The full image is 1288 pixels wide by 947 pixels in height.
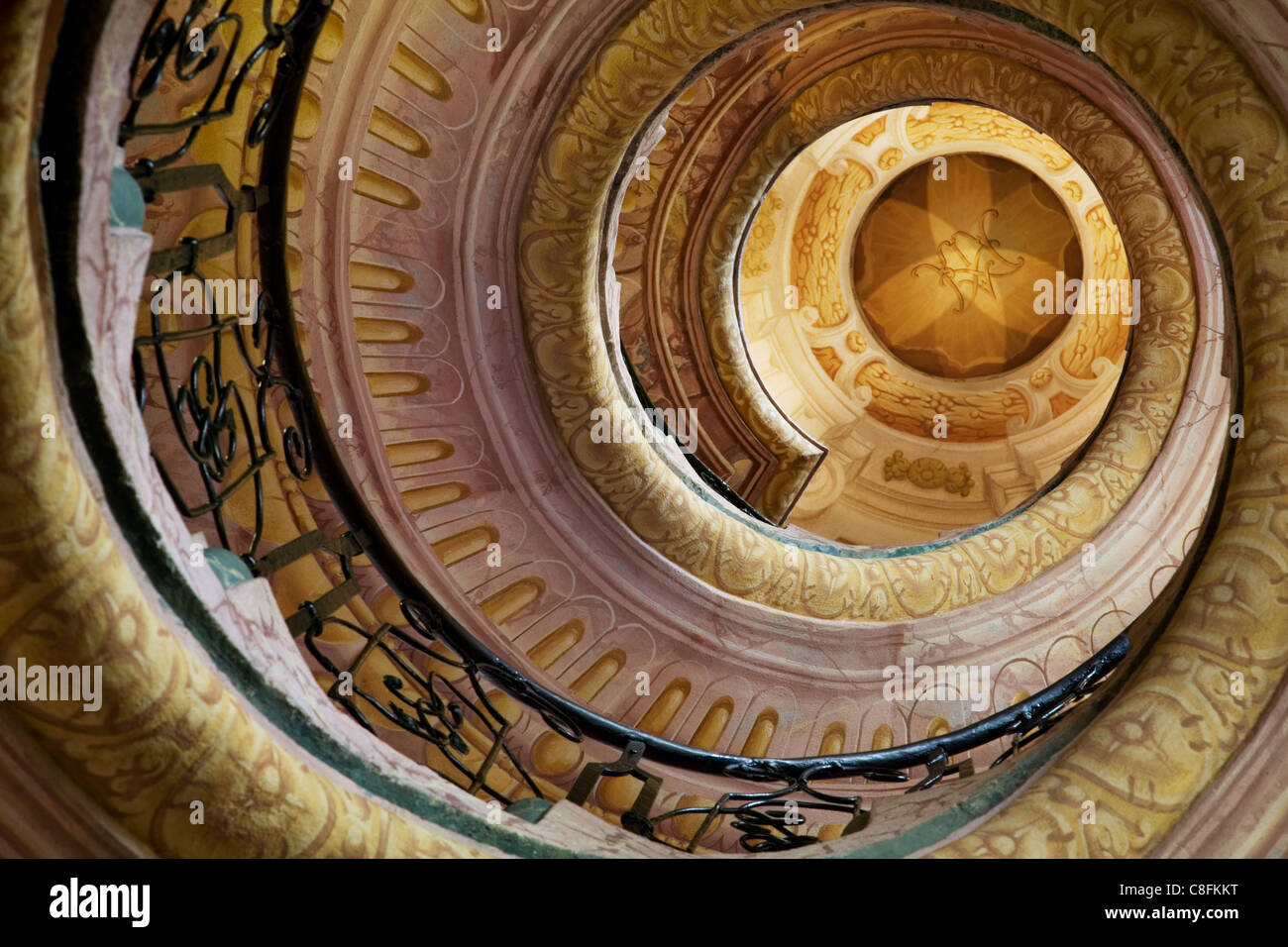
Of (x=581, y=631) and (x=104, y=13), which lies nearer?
(x=104, y=13)


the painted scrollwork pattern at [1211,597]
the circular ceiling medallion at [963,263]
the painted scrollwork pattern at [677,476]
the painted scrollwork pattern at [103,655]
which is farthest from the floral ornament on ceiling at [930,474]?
the painted scrollwork pattern at [103,655]

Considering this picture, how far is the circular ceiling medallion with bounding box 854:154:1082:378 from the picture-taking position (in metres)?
11.7

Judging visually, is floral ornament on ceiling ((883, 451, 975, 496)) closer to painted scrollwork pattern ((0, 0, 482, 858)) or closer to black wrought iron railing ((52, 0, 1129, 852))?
black wrought iron railing ((52, 0, 1129, 852))

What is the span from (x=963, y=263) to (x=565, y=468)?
821 centimetres

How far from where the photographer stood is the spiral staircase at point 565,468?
2066mm

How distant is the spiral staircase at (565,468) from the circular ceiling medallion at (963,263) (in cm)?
92

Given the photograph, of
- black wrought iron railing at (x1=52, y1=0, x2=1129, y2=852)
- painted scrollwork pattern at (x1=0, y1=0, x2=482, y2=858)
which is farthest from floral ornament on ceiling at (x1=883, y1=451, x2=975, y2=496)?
painted scrollwork pattern at (x1=0, y1=0, x2=482, y2=858)

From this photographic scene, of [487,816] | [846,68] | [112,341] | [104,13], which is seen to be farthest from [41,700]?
[846,68]

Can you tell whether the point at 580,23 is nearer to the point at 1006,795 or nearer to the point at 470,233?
the point at 470,233

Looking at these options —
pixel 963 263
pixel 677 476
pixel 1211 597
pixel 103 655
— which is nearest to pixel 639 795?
pixel 1211 597

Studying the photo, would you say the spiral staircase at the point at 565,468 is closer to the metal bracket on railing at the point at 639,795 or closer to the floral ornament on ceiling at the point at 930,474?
the metal bracket on railing at the point at 639,795

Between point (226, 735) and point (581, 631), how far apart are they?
3.52 m

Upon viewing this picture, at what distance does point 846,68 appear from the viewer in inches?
313
